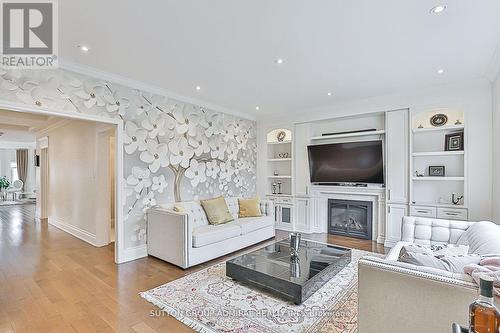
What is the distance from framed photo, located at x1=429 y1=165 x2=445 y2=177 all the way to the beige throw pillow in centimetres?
365

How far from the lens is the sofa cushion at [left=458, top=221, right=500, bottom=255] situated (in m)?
1.94

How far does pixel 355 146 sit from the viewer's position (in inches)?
200

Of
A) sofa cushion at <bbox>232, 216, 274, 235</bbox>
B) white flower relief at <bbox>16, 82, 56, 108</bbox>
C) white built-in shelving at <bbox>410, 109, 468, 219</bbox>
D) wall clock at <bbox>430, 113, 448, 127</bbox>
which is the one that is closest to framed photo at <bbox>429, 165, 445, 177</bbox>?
white built-in shelving at <bbox>410, 109, 468, 219</bbox>

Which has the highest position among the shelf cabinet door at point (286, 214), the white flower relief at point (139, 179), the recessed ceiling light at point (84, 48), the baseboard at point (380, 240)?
the recessed ceiling light at point (84, 48)

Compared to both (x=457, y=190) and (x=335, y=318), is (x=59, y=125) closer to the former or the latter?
(x=335, y=318)

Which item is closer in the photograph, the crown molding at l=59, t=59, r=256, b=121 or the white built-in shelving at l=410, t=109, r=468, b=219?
the crown molding at l=59, t=59, r=256, b=121

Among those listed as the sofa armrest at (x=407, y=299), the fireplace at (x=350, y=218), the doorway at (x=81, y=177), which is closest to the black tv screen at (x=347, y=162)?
the fireplace at (x=350, y=218)

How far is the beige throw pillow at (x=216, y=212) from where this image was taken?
14.5ft

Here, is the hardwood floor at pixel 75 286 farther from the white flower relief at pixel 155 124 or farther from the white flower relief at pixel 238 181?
the white flower relief at pixel 238 181

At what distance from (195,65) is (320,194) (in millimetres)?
3850

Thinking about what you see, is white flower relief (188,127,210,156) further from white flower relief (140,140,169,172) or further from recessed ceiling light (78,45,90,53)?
recessed ceiling light (78,45,90,53)

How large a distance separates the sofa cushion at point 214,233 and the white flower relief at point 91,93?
2315mm

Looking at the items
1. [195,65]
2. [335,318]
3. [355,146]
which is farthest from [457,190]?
[195,65]

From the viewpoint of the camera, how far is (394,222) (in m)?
4.59
